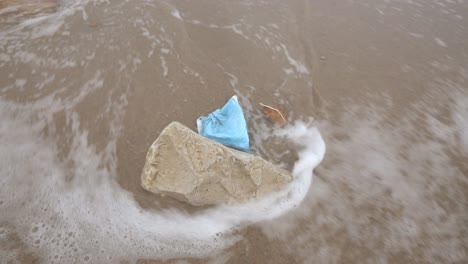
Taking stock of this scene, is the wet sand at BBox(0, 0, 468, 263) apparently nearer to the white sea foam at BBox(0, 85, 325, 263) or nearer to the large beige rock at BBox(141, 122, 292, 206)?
the white sea foam at BBox(0, 85, 325, 263)

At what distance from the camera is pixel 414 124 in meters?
3.47

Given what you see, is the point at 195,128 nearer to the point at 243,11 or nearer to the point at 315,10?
the point at 243,11

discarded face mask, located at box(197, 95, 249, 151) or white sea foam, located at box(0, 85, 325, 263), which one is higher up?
discarded face mask, located at box(197, 95, 249, 151)

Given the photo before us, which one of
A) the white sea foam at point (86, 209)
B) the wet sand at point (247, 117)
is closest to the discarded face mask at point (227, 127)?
the wet sand at point (247, 117)

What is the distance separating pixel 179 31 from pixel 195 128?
5.77ft

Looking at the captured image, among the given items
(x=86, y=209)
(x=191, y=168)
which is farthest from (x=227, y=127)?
(x=86, y=209)

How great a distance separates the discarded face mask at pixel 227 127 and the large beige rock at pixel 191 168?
0.95 feet

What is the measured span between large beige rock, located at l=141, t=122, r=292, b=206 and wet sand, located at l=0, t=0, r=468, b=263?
16 cm

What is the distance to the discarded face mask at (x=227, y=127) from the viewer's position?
8.92ft

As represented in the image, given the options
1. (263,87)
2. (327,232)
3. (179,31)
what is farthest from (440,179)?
(179,31)

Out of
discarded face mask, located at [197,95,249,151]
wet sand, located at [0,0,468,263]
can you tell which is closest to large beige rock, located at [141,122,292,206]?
wet sand, located at [0,0,468,263]

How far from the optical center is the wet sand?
7.61 ft

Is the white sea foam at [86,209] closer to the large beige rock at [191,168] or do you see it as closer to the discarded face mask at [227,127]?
the large beige rock at [191,168]

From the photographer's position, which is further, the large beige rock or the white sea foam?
the large beige rock
